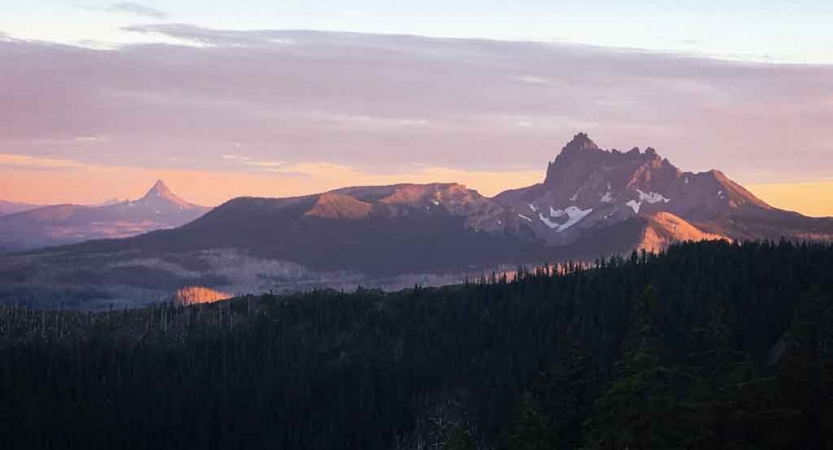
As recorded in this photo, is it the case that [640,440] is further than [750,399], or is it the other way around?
[750,399]

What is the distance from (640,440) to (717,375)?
124 ft

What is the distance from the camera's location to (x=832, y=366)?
82.6 meters

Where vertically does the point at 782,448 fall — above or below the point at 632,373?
below

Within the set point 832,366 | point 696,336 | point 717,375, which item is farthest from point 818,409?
point 696,336

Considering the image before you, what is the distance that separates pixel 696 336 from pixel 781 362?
212ft

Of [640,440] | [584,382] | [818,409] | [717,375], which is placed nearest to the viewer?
[640,440]

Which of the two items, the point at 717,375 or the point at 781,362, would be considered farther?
the point at 717,375

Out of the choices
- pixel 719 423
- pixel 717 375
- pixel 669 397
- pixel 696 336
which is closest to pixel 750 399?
pixel 719 423

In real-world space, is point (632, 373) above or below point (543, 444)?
above

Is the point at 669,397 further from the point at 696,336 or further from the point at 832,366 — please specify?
the point at 696,336

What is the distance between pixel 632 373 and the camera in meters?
71.2

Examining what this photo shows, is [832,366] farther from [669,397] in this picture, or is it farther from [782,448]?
[669,397]

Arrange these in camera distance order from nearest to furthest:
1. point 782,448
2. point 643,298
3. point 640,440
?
point 640,440 < point 782,448 < point 643,298

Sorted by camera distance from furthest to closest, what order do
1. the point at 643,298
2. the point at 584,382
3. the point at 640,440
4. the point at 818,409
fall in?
the point at 643,298, the point at 584,382, the point at 818,409, the point at 640,440
